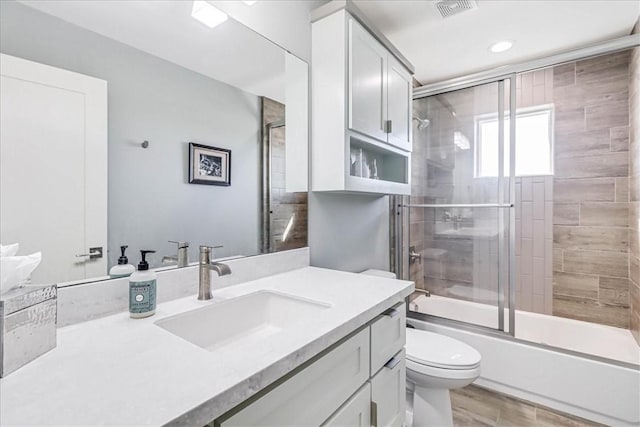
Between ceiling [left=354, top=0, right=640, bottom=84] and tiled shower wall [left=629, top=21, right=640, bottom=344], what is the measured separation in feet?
0.90

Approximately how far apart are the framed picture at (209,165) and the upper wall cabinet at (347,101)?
49 centimetres

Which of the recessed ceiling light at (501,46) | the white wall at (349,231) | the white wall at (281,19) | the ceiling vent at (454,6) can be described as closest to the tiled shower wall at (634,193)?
the recessed ceiling light at (501,46)

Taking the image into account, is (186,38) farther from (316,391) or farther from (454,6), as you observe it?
(454,6)

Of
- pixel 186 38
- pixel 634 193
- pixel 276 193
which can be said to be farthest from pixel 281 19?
pixel 634 193

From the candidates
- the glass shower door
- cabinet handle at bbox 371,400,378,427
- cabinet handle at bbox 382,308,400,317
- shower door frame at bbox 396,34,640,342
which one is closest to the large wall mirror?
cabinet handle at bbox 382,308,400,317

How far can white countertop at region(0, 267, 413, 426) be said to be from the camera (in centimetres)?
45

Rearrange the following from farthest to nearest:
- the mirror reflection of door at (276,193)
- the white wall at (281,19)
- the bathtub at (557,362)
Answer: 1. the bathtub at (557,362)
2. the mirror reflection of door at (276,193)
3. the white wall at (281,19)

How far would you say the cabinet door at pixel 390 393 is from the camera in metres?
0.99

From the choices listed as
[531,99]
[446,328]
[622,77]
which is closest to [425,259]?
[446,328]

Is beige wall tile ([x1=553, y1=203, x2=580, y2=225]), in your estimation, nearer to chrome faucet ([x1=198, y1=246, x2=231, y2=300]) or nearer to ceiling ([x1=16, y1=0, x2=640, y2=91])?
ceiling ([x1=16, y1=0, x2=640, y2=91])

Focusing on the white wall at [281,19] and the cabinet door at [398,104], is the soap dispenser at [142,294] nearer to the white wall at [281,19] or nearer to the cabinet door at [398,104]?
the white wall at [281,19]

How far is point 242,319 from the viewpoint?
1068mm

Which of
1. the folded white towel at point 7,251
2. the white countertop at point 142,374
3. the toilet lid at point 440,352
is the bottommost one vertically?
the toilet lid at point 440,352

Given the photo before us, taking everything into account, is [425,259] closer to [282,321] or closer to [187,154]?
[282,321]
